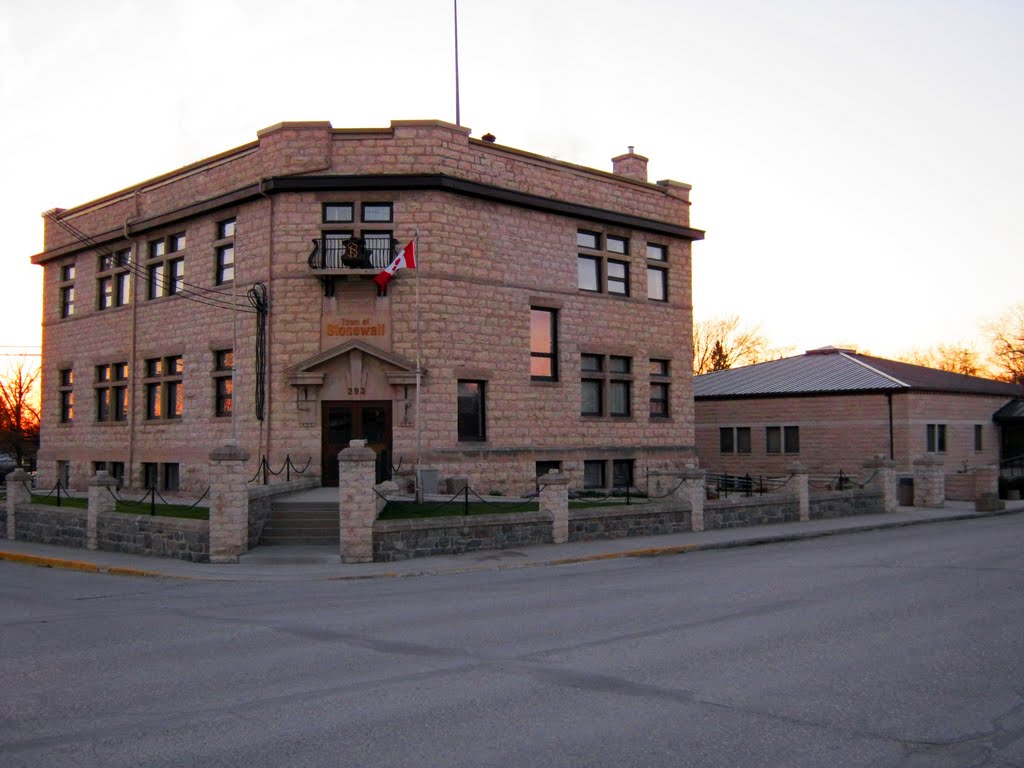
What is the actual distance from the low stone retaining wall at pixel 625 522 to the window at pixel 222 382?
1185cm

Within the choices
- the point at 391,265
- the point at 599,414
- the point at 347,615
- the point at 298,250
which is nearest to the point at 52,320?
the point at 298,250

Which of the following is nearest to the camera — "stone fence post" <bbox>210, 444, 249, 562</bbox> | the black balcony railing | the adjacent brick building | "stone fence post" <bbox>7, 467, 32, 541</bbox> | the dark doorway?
"stone fence post" <bbox>210, 444, 249, 562</bbox>

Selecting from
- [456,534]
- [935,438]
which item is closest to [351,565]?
[456,534]

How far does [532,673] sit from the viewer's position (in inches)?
325

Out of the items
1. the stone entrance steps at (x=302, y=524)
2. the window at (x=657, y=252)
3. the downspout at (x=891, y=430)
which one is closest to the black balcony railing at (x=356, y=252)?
the stone entrance steps at (x=302, y=524)

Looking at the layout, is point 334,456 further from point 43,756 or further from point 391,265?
point 43,756

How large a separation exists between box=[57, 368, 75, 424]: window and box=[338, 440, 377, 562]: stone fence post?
20447 mm

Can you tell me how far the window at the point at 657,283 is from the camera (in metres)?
30.9

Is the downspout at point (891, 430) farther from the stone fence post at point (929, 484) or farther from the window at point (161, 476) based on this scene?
the window at point (161, 476)

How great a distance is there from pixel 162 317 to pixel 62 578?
1362 centimetres

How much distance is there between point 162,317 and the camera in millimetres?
29125

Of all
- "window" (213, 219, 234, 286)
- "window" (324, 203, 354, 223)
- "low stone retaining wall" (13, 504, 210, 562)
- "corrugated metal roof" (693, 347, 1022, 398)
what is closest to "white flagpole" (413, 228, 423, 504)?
"window" (324, 203, 354, 223)

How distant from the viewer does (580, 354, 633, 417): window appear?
28.8 m

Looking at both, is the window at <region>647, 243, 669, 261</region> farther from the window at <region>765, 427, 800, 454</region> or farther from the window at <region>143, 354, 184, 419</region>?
the window at <region>143, 354, 184, 419</region>
